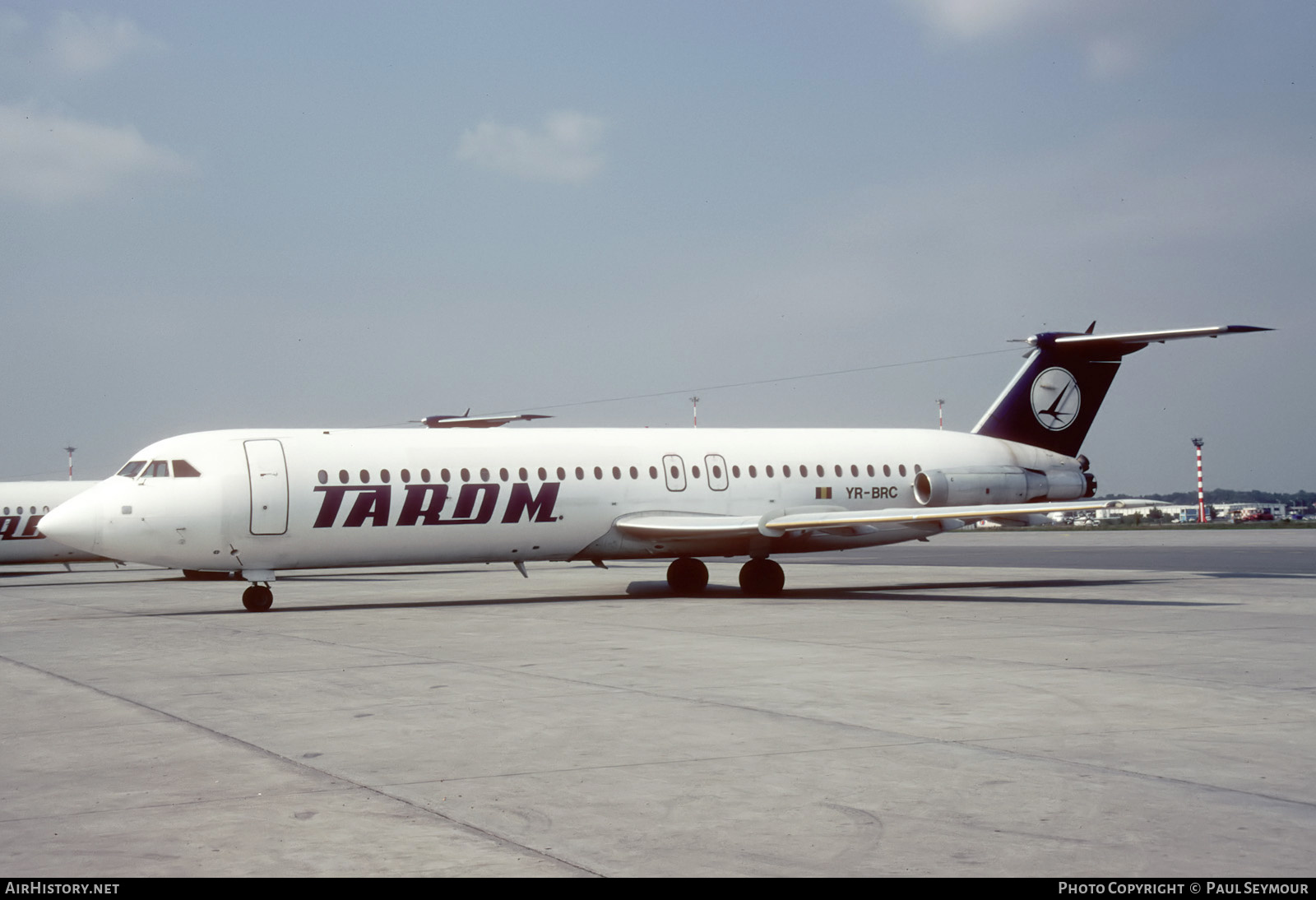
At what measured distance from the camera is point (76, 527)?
2139cm

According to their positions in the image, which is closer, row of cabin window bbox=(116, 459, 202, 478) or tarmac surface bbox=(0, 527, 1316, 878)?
tarmac surface bbox=(0, 527, 1316, 878)

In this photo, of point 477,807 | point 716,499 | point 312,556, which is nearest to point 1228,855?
point 477,807

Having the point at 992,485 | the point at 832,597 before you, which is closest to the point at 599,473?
the point at 832,597

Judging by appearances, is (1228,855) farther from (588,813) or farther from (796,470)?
(796,470)

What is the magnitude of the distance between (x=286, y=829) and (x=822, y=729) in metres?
4.18

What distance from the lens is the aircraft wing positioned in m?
23.7

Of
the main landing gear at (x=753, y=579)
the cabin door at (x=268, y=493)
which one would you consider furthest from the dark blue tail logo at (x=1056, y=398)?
the cabin door at (x=268, y=493)

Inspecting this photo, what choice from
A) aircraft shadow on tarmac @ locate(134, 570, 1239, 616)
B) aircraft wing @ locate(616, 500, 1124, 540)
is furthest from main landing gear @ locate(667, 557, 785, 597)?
aircraft wing @ locate(616, 500, 1124, 540)

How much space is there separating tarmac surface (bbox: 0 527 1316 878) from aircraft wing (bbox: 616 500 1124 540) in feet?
12.4

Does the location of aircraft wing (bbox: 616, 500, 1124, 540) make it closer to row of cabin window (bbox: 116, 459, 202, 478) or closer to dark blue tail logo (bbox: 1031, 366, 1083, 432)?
dark blue tail logo (bbox: 1031, 366, 1083, 432)

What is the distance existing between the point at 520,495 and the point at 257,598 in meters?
5.03

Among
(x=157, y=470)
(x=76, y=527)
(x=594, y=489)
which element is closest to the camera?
(x=76, y=527)

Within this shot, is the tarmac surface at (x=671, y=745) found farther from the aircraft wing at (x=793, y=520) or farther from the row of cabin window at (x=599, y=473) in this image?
the aircraft wing at (x=793, y=520)

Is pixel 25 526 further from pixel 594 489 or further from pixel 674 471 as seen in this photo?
pixel 674 471
